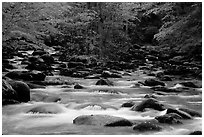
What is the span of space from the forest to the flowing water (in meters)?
0.01

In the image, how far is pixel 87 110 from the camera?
6539 mm

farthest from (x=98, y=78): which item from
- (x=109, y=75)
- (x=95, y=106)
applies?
(x=95, y=106)

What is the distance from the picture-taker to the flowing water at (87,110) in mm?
5035

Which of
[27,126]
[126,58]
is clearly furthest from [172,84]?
[126,58]

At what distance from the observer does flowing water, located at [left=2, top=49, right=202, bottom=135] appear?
504 centimetres

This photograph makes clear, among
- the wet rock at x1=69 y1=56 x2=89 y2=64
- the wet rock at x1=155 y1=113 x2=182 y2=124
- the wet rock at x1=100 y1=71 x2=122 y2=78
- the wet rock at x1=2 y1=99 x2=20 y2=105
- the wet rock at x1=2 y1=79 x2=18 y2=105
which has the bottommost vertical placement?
the wet rock at x1=155 y1=113 x2=182 y2=124

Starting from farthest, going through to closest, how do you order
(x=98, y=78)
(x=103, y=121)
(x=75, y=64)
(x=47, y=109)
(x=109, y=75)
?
(x=75, y=64), (x=109, y=75), (x=98, y=78), (x=47, y=109), (x=103, y=121)

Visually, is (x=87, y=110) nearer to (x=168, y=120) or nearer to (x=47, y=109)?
(x=47, y=109)

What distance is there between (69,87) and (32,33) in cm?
340

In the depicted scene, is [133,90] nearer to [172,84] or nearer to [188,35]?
[172,84]

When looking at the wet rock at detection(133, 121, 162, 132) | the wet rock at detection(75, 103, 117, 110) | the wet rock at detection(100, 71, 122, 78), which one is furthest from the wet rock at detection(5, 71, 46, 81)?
the wet rock at detection(133, 121, 162, 132)

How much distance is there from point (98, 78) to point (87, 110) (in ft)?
15.1

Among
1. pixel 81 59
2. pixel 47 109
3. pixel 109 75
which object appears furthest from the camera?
pixel 81 59

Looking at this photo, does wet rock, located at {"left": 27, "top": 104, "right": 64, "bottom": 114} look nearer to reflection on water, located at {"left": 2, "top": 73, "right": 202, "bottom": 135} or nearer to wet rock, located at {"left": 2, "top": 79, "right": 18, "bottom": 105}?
reflection on water, located at {"left": 2, "top": 73, "right": 202, "bottom": 135}
